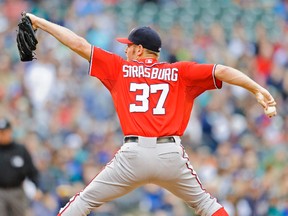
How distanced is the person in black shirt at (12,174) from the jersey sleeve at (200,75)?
5052mm

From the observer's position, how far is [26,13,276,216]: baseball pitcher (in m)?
9.01

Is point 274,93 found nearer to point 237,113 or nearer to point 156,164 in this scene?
point 237,113

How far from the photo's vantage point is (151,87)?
30.1 feet

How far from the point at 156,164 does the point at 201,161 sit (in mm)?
7671

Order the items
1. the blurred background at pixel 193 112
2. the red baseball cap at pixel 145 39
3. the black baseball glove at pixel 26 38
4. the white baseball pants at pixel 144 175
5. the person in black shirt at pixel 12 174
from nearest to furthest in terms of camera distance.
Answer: the white baseball pants at pixel 144 175
the black baseball glove at pixel 26 38
the red baseball cap at pixel 145 39
the person in black shirt at pixel 12 174
the blurred background at pixel 193 112

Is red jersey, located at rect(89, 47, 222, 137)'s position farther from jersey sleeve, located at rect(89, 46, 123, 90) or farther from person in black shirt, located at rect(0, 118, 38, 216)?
person in black shirt, located at rect(0, 118, 38, 216)

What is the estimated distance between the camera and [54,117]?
59.3ft

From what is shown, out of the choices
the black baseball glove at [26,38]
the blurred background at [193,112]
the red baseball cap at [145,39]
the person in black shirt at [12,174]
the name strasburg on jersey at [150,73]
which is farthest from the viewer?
the blurred background at [193,112]

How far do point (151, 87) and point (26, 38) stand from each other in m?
1.21

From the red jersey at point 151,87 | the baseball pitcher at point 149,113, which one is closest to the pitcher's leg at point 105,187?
Result: the baseball pitcher at point 149,113

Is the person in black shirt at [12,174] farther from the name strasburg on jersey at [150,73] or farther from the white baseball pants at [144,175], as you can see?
the name strasburg on jersey at [150,73]

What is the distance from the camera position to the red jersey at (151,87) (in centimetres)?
912

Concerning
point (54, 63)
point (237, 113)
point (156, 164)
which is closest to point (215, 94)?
point (237, 113)

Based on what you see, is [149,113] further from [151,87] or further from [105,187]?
[105,187]
